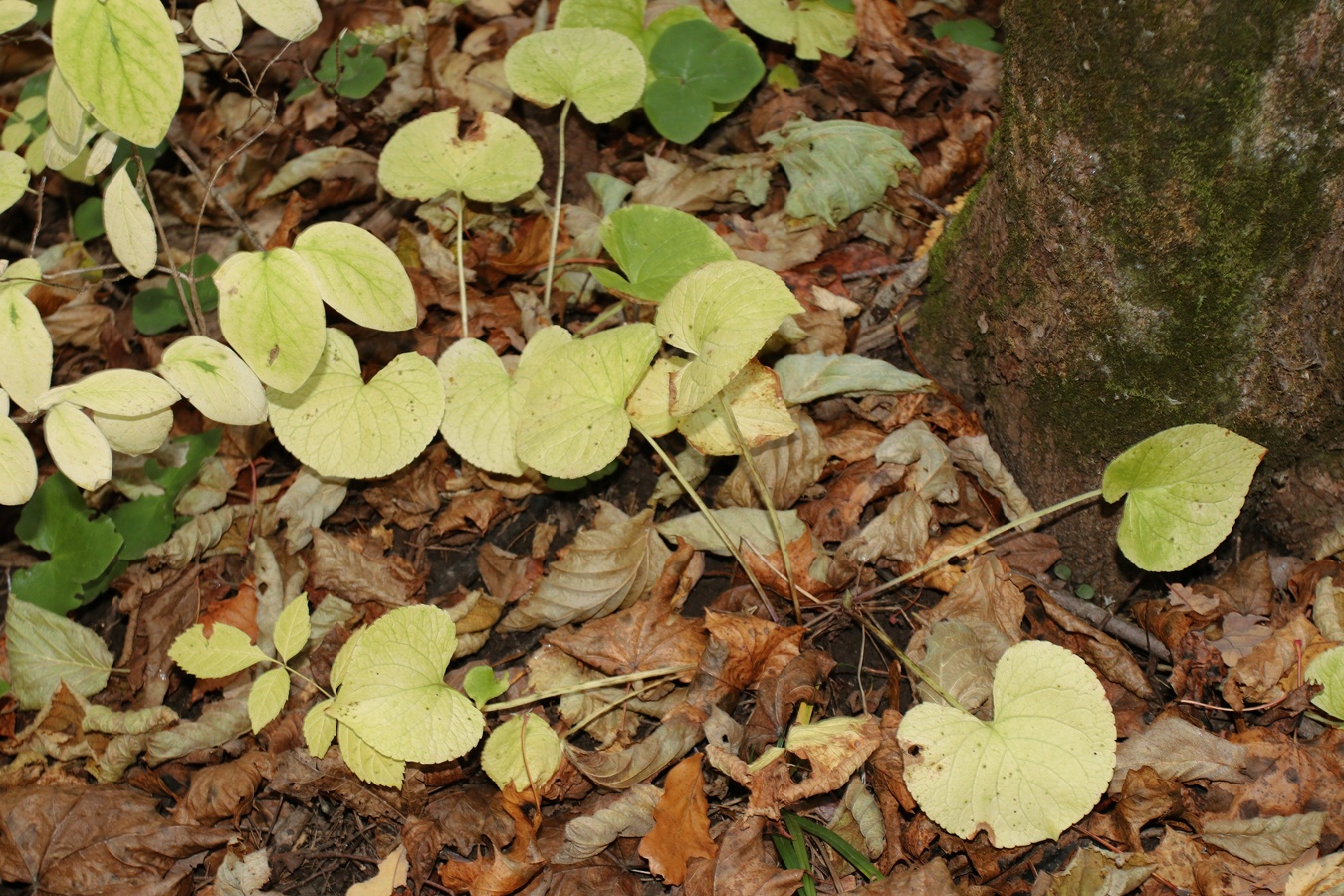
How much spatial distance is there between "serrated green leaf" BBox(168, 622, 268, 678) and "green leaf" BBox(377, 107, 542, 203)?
104 centimetres

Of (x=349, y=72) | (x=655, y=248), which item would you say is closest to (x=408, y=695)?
(x=655, y=248)

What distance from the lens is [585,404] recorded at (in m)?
1.85

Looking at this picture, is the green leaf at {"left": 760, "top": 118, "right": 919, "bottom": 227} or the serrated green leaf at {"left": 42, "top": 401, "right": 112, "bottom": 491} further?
the green leaf at {"left": 760, "top": 118, "right": 919, "bottom": 227}

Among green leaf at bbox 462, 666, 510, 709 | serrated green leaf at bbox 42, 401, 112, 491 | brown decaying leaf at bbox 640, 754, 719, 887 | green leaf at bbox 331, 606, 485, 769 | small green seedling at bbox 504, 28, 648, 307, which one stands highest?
small green seedling at bbox 504, 28, 648, 307

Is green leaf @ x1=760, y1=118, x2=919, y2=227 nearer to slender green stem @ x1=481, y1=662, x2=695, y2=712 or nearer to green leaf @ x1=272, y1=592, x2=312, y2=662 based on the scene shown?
slender green stem @ x1=481, y1=662, x2=695, y2=712

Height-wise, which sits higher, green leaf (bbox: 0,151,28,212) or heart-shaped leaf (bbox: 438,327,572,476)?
green leaf (bbox: 0,151,28,212)

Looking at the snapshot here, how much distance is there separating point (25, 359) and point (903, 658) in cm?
167

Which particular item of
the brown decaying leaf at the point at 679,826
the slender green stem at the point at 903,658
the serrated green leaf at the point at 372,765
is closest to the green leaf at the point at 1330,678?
the slender green stem at the point at 903,658

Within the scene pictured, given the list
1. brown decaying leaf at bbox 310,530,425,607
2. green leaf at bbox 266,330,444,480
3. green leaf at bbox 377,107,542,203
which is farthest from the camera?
green leaf at bbox 377,107,542,203

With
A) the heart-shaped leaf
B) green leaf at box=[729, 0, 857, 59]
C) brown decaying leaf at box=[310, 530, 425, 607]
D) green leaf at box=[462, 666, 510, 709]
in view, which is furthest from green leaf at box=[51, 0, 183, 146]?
green leaf at box=[729, 0, 857, 59]

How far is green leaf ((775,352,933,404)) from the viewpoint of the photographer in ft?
6.89

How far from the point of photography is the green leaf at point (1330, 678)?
5.42 feet

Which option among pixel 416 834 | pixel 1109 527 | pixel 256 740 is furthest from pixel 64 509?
pixel 1109 527

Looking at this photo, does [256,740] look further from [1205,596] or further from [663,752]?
[1205,596]
